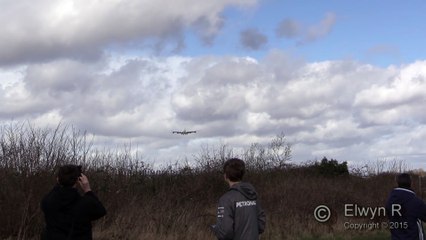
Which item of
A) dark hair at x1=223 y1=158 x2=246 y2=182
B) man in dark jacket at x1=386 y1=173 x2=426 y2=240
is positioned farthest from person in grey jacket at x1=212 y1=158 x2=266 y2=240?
man in dark jacket at x1=386 y1=173 x2=426 y2=240

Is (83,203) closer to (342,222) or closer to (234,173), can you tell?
(234,173)

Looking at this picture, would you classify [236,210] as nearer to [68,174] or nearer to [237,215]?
[237,215]

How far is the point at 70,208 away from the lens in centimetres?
716

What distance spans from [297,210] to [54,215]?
54.3ft

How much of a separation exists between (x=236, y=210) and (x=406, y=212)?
365cm

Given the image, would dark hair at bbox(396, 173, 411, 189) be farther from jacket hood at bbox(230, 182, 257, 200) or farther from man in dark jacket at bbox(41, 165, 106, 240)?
man in dark jacket at bbox(41, 165, 106, 240)

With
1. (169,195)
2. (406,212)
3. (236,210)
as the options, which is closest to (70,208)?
(236,210)

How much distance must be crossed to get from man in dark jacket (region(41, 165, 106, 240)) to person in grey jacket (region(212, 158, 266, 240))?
1401 mm

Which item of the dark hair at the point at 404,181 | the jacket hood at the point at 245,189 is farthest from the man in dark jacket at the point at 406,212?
the jacket hood at the point at 245,189

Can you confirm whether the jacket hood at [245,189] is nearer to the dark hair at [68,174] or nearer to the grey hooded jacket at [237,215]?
the grey hooded jacket at [237,215]

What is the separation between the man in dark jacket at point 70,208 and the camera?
7.06 m

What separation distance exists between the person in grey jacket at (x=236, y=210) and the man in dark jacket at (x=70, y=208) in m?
1.40

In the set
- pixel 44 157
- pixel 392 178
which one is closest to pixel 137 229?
pixel 44 157

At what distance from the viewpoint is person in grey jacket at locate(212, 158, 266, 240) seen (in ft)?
21.7
